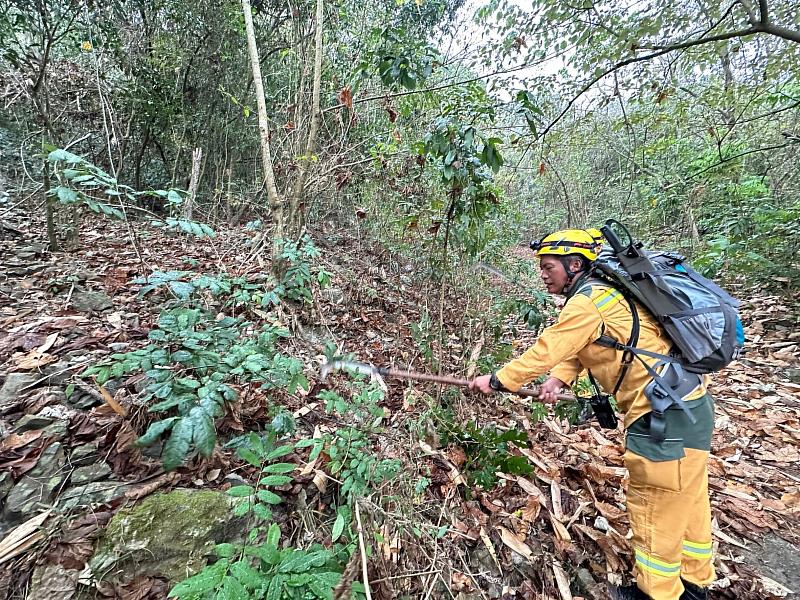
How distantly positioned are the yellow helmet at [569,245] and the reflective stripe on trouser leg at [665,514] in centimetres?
129

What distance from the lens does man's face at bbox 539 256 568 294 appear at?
2.59m

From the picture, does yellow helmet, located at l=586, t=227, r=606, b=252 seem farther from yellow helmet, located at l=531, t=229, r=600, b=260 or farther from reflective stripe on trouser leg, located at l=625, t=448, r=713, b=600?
reflective stripe on trouser leg, located at l=625, t=448, r=713, b=600

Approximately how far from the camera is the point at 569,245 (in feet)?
8.35

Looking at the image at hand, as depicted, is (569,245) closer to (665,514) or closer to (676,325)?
(676,325)

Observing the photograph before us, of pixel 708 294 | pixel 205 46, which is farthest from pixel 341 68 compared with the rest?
pixel 708 294

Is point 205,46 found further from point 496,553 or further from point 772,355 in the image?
point 772,355

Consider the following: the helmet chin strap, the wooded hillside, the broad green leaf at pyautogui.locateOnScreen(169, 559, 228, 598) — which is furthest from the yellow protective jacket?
the broad green leaf at pyautogui.locateOnScreen(169, 559, 228, 598)

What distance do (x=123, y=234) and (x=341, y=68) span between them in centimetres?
432

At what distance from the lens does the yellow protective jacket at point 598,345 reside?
229 centimetres

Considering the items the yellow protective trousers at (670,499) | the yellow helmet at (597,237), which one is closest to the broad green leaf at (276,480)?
the yellow protective trousers at (670,499)

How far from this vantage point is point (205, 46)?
23.4 feet

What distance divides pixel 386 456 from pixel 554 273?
72.7 inches

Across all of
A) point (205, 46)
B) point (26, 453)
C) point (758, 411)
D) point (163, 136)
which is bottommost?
point (758, 411)

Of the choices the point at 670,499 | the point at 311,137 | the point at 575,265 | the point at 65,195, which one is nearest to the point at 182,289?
the point at 65,195
